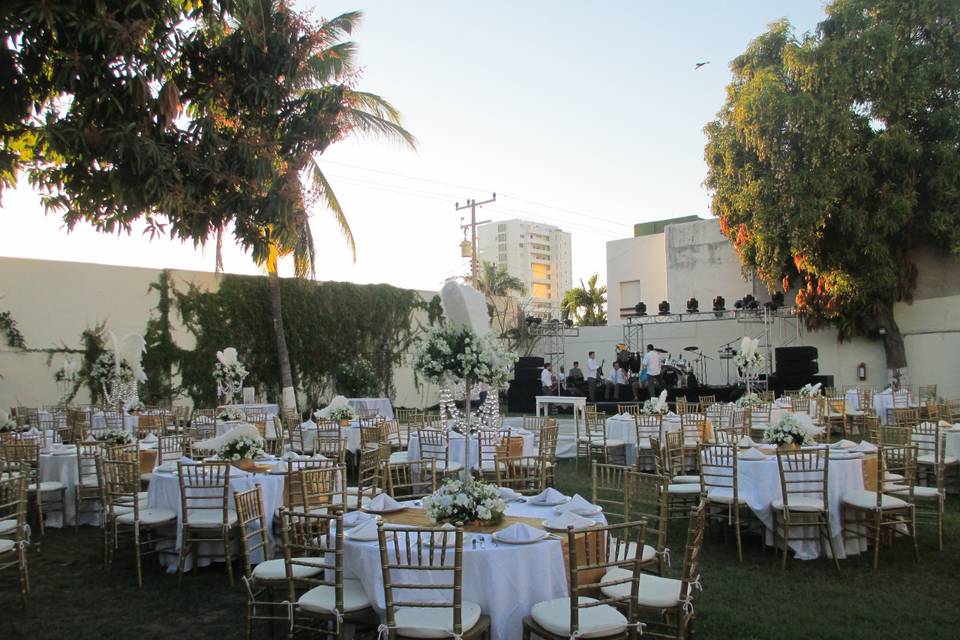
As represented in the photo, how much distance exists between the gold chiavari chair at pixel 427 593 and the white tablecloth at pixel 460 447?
4.70 meters

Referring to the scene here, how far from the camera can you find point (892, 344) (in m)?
22.5

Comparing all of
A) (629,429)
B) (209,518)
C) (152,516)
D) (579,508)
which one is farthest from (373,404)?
(579,508)

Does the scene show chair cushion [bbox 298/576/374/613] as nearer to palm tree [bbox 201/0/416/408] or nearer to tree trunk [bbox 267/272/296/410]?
palm tree [bbox 201/0/416/408]

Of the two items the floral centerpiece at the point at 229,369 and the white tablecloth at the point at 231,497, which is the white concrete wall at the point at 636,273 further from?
the white tablecloth at the point at 231,497

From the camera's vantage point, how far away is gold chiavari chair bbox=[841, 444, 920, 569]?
585 cm

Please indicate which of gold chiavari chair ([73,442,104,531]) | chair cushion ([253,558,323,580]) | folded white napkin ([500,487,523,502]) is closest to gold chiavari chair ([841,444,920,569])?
folded white napkin ([500,487,523,502])

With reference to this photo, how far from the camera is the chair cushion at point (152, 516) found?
19.5 ft

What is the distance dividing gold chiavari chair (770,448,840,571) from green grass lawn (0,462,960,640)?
0.78ft

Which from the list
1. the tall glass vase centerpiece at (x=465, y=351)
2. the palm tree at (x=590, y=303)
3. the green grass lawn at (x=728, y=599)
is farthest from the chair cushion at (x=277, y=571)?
the palm tree at (x=590, y=303)

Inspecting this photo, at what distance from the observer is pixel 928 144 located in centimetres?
2052

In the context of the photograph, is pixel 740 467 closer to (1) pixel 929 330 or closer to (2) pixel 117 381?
(2) pixel 117 381

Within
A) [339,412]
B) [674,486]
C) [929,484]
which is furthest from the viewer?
[339,412]

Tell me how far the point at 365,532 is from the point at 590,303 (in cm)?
4429

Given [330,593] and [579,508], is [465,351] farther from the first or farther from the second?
[330,593]
